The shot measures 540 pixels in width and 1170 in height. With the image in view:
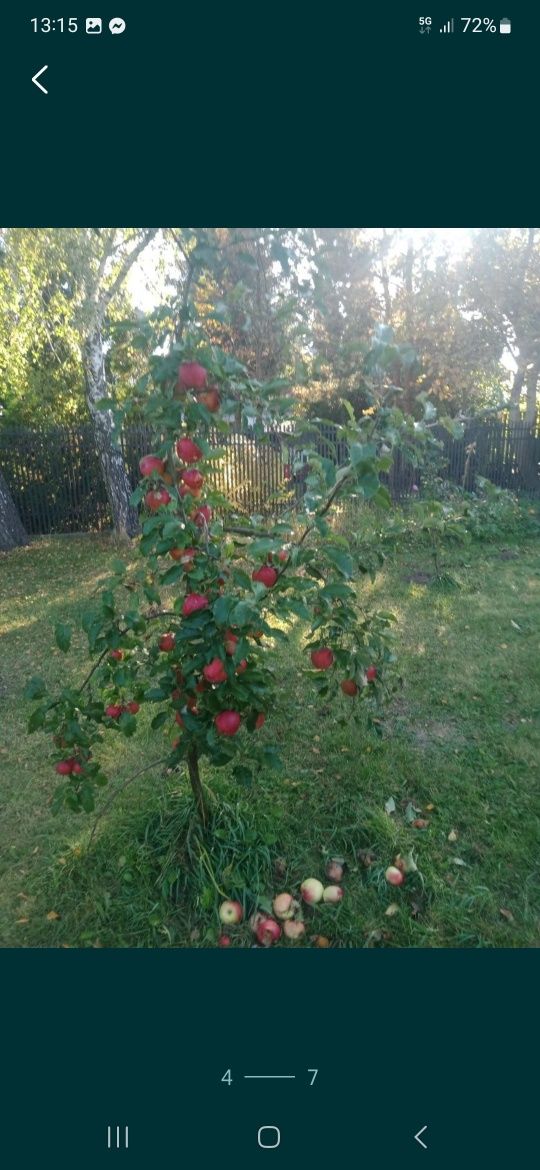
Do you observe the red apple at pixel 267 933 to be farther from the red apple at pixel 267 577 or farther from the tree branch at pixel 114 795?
the red apple at pixel 267 577

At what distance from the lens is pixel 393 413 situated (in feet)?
4.92

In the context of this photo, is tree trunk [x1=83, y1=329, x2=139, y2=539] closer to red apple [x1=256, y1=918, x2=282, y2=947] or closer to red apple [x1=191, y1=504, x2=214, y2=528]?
red apple [x1=191, y1=504, x2=214, y2=528]

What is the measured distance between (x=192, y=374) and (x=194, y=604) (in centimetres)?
52

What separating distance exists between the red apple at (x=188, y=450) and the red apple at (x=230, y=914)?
52.0 inches

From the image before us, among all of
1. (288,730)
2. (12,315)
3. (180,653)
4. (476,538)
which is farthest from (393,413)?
(12,315)

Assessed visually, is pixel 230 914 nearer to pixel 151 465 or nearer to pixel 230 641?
pixel 230 641

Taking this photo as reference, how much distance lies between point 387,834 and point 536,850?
546 millimetres

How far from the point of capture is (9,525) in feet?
27.6

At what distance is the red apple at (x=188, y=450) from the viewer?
153 cm

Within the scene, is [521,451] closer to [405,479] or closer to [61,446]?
[405,479]

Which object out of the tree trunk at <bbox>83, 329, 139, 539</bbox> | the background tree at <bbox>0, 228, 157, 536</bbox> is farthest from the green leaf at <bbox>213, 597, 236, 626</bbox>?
the tree trunk at <bbox>83, 329, 139, 539</bbox>

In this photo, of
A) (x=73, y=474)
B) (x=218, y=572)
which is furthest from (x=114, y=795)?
(x=73, y=474)

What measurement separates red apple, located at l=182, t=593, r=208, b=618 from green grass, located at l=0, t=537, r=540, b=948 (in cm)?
95
